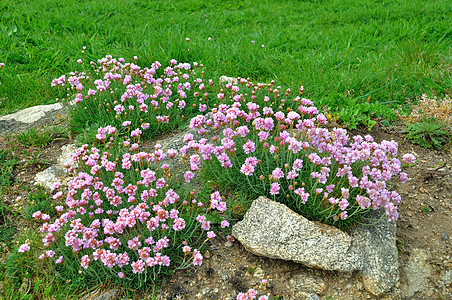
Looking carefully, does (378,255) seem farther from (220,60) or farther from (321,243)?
(220,60)

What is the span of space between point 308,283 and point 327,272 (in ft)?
0.66

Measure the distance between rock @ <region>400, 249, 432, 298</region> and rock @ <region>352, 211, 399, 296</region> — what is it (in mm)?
165

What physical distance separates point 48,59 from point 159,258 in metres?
5.06

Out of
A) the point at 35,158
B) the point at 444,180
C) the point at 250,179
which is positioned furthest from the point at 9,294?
the point at 444,180

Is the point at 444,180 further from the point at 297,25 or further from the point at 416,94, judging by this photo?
the point at 297,25

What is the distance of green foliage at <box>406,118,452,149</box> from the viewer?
14.5 ft

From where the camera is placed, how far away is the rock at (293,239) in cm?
304

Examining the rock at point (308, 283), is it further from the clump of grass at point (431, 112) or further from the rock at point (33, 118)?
the rock at point (33, 118)

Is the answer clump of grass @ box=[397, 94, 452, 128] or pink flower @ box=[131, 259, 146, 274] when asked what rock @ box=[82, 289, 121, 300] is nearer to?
pink flower @ box=[131, 259, 146, 274]

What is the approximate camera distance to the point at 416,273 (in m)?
3.18

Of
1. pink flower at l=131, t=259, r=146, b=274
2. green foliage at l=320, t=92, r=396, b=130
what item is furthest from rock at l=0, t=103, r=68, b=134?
green foliage at l=320, t=92, r=396, b=130

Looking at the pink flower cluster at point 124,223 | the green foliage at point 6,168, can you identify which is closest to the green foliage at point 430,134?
the pink flower cluster at point 124,223

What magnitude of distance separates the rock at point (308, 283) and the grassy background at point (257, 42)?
248 centimetres

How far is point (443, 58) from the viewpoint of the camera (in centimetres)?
603
